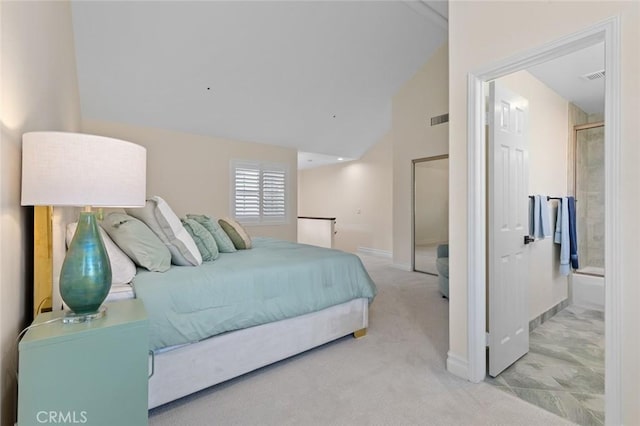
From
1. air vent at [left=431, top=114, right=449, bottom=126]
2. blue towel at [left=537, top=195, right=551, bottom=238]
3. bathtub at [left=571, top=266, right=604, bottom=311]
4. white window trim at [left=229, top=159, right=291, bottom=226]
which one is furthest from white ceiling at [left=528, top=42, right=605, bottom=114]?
white window trim at [left=229, top=159, right=291, bottom=226]

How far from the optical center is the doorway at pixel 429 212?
5262 millimetres

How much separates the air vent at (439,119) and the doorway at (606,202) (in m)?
3.18

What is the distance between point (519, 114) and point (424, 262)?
3.46 m

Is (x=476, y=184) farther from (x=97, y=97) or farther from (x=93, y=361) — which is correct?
(x=97, y=97)

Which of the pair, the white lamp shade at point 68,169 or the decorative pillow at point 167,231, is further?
the decorative pillow at point 167,231

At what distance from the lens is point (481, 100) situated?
1965 mm

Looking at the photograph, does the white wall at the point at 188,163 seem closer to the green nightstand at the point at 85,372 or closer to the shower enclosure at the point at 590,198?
the green nightstand at the point at 85,372

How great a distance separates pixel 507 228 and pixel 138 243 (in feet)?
8.17

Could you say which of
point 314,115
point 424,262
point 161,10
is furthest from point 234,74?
point 424,262

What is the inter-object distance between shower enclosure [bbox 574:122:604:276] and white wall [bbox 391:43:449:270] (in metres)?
1.74

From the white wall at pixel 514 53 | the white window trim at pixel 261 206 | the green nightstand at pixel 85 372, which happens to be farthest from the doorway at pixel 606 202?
the white window trim at pixel 261 206

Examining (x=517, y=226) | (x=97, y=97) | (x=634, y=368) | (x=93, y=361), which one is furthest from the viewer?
(x=97, y=97)

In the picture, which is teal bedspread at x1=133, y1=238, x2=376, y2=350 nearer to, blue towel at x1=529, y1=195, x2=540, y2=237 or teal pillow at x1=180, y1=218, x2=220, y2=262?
teal pillow at x1=180, y1=218, x2=220, y2=262

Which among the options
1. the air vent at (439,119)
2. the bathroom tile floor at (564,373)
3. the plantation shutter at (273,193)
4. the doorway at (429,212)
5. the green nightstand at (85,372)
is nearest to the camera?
the green nightstand at (85,372)
